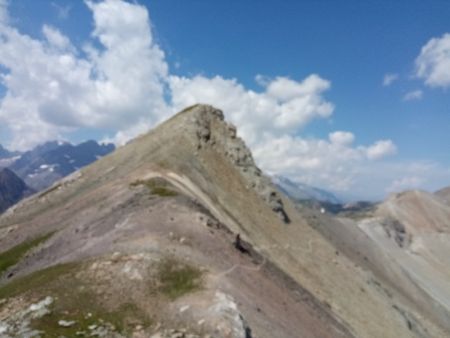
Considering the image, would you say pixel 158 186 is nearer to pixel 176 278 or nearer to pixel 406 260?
pixel 176 278

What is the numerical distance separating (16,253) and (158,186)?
56.7ft

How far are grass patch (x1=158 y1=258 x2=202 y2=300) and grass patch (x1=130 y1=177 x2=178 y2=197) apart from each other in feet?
59.4

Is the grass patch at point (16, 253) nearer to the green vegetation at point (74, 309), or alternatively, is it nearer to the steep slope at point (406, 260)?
the green vegetation at point (74, 309)

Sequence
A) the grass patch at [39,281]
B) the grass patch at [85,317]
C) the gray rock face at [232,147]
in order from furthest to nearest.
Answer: the gray rock face at [232,147] → the grass patch at [39,281] → the grass patch at [85,317]

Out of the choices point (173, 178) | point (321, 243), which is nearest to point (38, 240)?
point (173, 178)

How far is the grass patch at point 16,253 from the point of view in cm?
4878

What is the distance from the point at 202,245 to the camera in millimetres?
40438

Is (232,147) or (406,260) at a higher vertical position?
(232,147)

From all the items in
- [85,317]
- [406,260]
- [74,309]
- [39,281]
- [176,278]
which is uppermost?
[406,260]

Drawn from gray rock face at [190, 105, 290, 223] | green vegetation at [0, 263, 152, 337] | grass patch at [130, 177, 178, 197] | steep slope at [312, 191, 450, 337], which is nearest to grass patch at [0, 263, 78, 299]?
green vegetation at [0, 263, 152, 337]

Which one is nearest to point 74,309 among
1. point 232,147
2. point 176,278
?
point 176,278

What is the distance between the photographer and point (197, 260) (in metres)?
36.7

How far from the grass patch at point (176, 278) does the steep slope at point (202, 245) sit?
0.88ft

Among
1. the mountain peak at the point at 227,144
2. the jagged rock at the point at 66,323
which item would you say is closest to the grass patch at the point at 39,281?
the jagged rock at the point at 66,323
